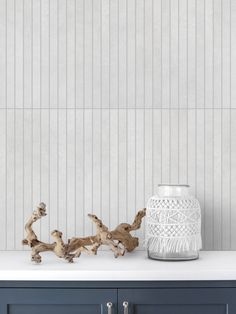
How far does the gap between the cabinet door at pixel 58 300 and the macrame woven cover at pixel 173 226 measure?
0.28 metres

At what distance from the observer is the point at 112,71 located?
7.09ft

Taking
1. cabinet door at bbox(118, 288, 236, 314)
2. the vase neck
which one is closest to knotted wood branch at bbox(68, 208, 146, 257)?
the vase neck

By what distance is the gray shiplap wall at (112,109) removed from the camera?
2.16 meters

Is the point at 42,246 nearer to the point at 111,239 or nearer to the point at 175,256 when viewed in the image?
the point at 111,239

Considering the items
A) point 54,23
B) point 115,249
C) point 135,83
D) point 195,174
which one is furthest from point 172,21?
point 115,249

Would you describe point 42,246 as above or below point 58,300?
above

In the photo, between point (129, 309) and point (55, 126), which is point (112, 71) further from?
point (129, 309)

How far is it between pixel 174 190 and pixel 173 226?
14cm

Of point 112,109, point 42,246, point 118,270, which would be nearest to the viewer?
point 118,270

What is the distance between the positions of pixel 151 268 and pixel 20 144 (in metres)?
0.76

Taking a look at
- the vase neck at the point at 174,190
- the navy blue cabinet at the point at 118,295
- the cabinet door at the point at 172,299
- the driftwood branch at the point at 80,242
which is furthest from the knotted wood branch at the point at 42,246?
the vase neck at the point at 174,190

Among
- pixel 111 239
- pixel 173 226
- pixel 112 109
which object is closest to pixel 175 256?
pixel 173 226

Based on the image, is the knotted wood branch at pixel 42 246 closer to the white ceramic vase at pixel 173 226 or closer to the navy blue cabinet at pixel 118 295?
the navy blue cabinet at pixel 118 295

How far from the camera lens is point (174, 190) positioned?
1.97 metres
